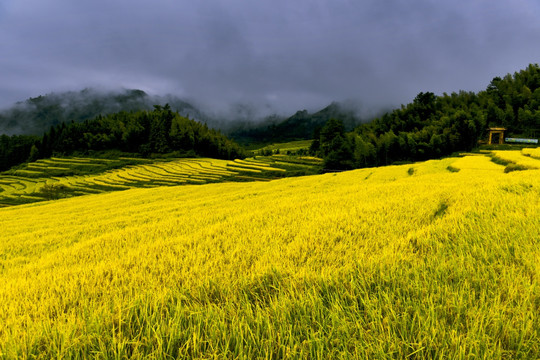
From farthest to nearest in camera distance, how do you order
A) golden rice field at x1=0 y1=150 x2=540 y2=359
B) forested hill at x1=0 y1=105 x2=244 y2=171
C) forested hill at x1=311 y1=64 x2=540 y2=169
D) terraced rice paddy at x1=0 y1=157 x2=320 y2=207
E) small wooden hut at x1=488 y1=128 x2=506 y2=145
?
forested hill at x1=0 y1=105 x2=244 y2=171, forested hill at x1=311 y1=64 x2=540 y2=169, small wooden hut at x1=488 y1=128 x2=506 y2=145, terraced rice paddy at x1=0 y1=157 x2=320 y2=207, golden rice field at x1=0 y1=150 x2=540 y2=359

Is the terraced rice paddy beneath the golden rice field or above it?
beneath

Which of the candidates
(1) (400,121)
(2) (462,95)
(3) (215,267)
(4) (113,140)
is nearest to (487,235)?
(3) (215,267)

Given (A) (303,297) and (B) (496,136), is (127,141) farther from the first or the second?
(B) (496,136)

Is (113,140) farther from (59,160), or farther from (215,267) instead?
(215,267)

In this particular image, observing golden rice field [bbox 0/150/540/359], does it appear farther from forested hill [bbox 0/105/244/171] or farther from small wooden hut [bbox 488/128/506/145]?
forested hill [bbox 0/105/244/171]

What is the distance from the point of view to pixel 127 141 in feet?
405

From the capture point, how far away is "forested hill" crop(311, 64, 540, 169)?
206ft

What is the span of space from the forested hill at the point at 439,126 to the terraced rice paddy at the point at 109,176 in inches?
539

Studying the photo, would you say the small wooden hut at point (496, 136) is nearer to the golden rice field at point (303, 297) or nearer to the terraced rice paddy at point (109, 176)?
the terraced rice paddy at point (109, 176)

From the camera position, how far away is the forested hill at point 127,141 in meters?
117

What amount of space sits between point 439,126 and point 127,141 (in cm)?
13633

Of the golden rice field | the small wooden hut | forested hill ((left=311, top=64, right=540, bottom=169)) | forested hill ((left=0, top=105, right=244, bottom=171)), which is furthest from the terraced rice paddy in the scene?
the golden rice field

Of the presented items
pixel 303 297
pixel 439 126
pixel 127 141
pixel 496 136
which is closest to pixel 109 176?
pixel 127 141

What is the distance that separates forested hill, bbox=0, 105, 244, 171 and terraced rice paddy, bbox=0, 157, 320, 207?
1939 cm
